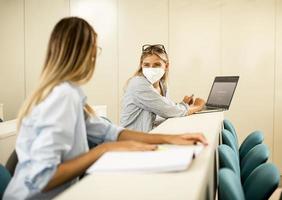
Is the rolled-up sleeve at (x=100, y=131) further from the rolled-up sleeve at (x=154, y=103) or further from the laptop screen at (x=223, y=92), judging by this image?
the laptop screen at (x=223, y=92)

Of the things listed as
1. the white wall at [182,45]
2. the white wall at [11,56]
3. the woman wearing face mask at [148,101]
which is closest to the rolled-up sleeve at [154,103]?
the woman wearing face mask at [148,101]

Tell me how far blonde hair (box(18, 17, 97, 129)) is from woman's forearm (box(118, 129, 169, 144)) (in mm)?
325

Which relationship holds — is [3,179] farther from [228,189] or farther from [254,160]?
[254,160]

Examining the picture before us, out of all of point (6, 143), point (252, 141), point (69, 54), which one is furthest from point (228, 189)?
point (6, 143)

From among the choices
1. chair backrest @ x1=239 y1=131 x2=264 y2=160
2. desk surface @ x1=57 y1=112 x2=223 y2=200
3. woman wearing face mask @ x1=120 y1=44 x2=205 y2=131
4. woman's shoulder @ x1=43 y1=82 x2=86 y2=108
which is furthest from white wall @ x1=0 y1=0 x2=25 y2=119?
desk surface @ x1=57 y1=112 x2=223 y2=200

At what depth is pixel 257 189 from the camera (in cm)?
127

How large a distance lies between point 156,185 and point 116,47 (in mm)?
3569

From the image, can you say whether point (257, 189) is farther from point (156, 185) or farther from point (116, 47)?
point (116, 47)

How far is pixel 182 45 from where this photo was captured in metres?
4.20

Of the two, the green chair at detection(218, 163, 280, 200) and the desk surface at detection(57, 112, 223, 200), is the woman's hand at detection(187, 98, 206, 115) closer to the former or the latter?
the green chair at detection(218, 163, 280, 200)

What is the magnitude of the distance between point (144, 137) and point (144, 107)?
97cm

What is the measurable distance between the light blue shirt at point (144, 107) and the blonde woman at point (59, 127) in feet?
3.23

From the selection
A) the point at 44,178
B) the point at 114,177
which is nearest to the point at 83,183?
the point at 114,177

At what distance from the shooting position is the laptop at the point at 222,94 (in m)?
2.51
